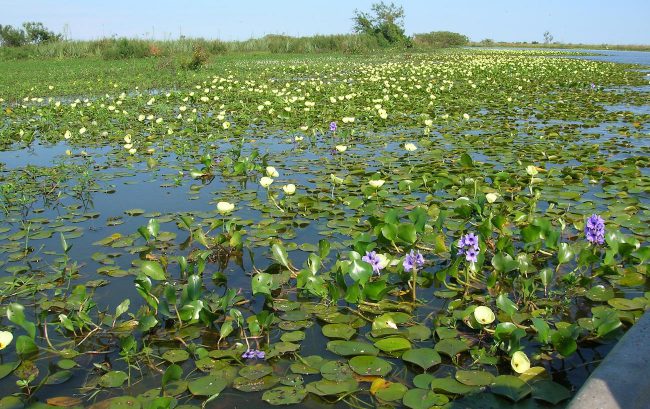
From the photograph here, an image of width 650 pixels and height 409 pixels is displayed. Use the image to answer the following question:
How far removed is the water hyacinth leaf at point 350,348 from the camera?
5.76 feet

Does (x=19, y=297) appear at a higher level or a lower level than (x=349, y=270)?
lower

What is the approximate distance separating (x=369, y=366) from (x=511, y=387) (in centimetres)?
43

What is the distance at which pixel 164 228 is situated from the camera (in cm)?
301

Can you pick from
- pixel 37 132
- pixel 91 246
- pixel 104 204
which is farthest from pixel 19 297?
pixel 37 132

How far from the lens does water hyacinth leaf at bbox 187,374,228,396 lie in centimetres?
156

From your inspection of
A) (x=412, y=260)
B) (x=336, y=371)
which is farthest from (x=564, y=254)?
(x=336, y=371)

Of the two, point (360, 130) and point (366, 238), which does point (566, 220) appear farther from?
point (360, 130)

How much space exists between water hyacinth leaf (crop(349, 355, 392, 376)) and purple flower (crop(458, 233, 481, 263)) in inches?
25.4

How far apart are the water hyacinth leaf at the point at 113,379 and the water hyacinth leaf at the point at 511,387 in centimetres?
113

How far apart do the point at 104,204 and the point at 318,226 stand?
1.52 metres

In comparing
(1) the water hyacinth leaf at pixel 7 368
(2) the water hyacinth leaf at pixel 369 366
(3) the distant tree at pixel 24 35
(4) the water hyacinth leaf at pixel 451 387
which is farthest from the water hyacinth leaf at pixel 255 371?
(3) the distant tree at pixel 24 35

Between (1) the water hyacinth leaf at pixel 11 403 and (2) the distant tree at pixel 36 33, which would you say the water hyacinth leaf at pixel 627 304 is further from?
(2) the distant tree at pixel 36 33

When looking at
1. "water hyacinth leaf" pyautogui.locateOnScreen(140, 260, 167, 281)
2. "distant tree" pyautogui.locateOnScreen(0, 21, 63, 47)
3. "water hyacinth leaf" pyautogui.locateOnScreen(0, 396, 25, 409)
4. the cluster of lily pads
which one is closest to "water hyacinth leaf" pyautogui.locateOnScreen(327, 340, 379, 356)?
the cluster of lily pads

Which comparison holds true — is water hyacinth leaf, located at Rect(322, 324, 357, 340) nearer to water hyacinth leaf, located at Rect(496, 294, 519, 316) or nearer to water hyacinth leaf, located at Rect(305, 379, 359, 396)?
water hyacinth leaf, located at Rect(305, 379, 359, 396)
